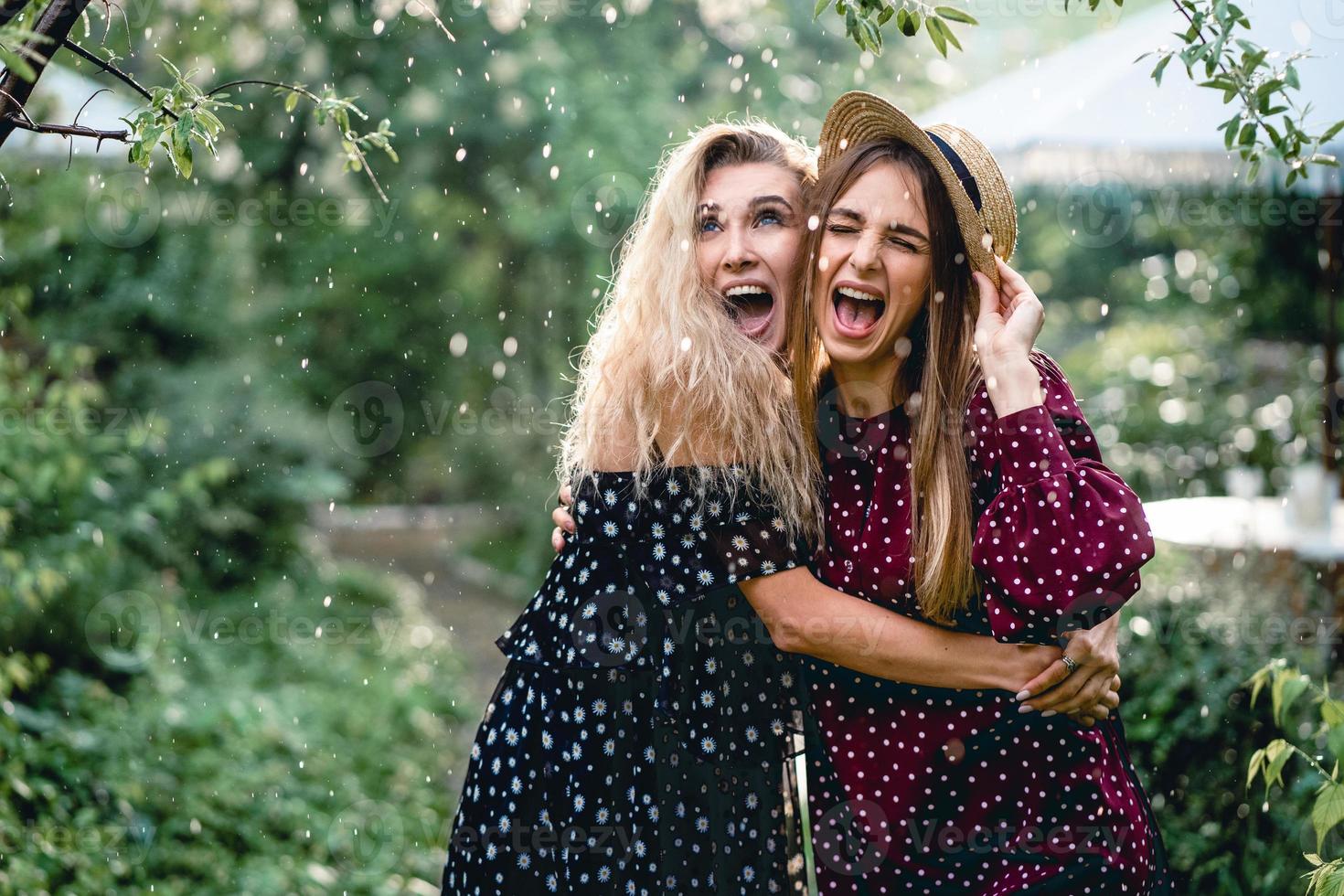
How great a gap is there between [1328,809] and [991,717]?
0.61 m

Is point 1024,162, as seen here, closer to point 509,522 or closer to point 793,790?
point 793,790

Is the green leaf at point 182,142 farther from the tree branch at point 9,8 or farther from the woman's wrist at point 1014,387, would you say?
the woman's wrist at point 1014,387

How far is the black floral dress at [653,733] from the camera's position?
2.59 meters

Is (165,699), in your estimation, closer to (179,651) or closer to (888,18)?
(179,651)

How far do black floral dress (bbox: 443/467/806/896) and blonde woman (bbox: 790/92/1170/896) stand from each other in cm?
14

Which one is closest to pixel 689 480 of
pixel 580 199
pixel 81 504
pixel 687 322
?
pixel 687 322

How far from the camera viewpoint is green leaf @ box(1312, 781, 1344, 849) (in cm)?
219

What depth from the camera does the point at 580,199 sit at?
1059cm

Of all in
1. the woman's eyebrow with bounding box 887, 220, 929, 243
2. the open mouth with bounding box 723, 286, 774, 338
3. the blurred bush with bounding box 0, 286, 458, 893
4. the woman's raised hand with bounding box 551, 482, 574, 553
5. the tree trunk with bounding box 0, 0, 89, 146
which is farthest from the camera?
the blurred bush with bounding box 0, 286, 458, 893

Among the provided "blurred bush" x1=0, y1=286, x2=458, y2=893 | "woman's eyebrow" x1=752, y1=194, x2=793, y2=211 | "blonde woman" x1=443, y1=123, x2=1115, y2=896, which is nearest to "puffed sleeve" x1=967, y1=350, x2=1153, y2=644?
"blonde woman" x1=443, y1=123, x2=1115, y2=896

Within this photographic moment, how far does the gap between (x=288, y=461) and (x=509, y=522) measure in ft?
26.1

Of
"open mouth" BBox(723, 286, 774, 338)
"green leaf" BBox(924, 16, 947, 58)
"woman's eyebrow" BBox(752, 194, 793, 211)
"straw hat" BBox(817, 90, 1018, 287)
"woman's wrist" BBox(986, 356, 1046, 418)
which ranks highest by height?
"green leaf" BBox(924, 16, 947, 58)

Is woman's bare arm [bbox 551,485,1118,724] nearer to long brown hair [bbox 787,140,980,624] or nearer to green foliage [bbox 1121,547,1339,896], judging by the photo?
long brown hair [bbox 787,140,980,624]

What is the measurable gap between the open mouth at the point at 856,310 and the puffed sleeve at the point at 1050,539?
1.15 ft
